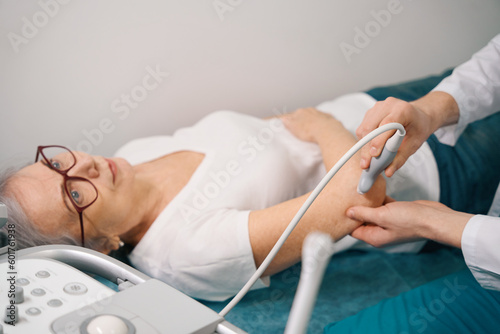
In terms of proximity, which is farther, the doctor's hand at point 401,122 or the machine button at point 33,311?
the doctor's hand at point 401,122

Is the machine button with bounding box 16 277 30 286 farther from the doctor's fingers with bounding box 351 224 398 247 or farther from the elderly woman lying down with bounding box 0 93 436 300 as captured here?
the doctor's fingers with bounding box 351 224 398 247

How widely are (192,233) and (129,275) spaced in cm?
39

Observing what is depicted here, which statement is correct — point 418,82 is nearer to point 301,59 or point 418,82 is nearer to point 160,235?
point 301,59

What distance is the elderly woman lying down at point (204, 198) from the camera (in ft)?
3.74

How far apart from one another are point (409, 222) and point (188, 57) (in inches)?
43.0

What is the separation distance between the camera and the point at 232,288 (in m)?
1.24

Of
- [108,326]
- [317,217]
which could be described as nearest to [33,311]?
[108,326]

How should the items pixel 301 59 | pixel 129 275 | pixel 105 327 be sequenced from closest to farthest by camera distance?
pixel 105 327 < pixel 129 275 < pixel 301 59

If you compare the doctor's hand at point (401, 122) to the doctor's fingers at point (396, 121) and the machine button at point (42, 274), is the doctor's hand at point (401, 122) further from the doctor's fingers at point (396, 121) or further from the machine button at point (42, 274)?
the machine button at point (42, 274)

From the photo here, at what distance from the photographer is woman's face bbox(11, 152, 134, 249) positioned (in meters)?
1.20

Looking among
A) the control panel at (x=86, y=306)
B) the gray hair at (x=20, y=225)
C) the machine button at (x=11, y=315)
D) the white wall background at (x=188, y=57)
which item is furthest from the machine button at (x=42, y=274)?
the white wall background at (x=188, y=57)

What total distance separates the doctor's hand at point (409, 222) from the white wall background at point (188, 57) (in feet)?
3.17

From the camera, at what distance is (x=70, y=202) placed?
122 centimetres

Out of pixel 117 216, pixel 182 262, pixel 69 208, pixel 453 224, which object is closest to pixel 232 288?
pixel 182 262
